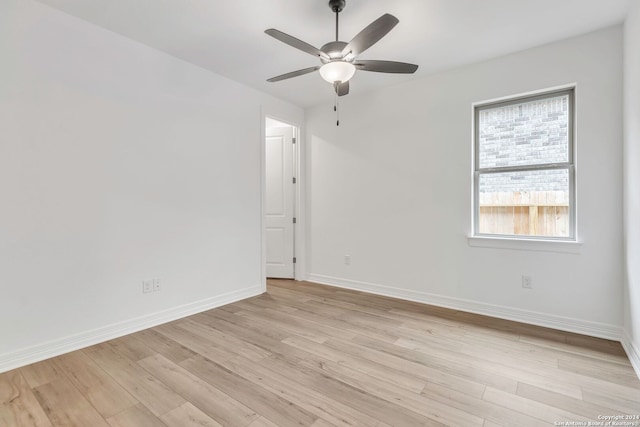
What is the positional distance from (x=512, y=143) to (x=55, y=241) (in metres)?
4.25

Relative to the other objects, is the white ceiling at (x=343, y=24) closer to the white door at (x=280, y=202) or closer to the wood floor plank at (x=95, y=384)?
the white door at (x=280, y=202)

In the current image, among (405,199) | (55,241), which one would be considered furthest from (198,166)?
(405,199)

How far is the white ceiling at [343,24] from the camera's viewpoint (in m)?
2.31

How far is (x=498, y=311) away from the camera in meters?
3.14

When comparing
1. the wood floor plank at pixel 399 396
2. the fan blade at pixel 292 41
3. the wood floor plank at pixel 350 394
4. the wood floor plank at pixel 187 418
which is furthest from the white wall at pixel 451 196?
the wood floor plank at pixel 187 418

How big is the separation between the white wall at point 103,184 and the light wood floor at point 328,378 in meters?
0.36

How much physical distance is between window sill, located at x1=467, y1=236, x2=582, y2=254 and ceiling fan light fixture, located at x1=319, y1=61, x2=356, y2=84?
2.20m

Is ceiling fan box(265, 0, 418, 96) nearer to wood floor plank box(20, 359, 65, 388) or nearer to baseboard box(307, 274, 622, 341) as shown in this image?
baseboard box(307, 274, 622, 341)

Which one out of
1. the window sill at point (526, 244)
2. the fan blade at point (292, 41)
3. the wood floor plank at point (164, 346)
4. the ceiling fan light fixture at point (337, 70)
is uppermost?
the fan blade at point (292, 41)

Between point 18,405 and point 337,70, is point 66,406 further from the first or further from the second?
point 337,70

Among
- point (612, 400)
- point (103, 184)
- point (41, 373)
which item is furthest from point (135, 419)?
point (612, 400)

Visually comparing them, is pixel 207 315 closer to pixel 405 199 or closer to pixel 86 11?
pixel 405 199

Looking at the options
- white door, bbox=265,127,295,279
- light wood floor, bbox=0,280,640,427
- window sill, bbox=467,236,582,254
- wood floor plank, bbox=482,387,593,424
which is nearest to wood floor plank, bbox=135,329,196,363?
light wood floor, bbox=0,280,640,427

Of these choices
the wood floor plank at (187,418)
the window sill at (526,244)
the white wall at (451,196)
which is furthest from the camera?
the window sill at (526,244)
